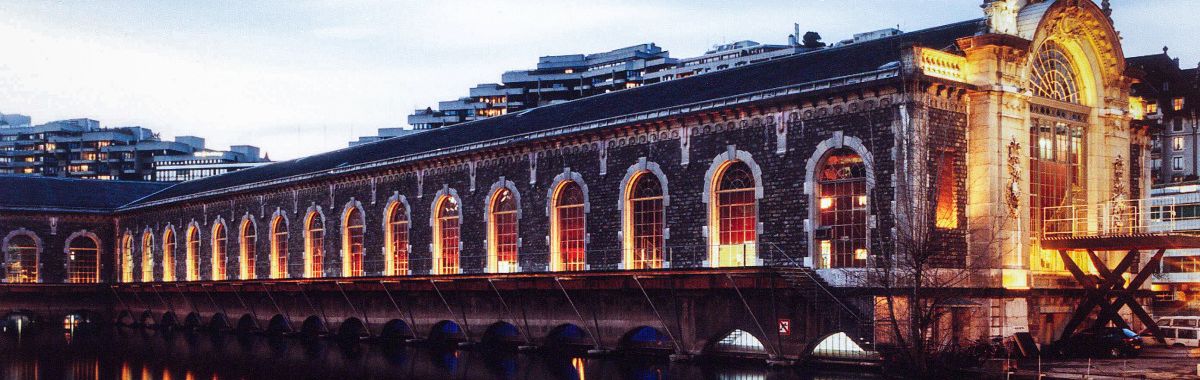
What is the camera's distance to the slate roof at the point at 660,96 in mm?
37219

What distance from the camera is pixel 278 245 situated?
61.0 meters

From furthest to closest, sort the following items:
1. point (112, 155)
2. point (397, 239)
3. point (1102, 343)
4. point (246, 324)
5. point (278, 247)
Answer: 1. point (112, 155)
2. point (278, 247)
3. point (246, 324)
4. point (397, 239)
5. point (1102, 343)

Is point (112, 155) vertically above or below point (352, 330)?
above

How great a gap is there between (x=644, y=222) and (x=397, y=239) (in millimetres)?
15274

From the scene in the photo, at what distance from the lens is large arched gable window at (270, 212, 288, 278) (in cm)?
6053

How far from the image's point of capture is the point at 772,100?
119ft

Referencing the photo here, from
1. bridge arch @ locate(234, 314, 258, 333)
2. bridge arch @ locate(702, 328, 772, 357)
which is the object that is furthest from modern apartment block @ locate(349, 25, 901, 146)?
bridge arch @ locate(702, 328, 772, 357)

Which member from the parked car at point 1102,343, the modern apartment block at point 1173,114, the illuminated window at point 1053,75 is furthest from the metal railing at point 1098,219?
the modern apartment block at point 1173,114

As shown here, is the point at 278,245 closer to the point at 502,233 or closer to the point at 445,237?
the point at 445,237

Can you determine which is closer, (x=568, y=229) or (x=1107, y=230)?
(x=1107, y=230)

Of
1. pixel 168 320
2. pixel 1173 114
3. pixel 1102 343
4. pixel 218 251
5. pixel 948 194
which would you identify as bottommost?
pixel 168 320

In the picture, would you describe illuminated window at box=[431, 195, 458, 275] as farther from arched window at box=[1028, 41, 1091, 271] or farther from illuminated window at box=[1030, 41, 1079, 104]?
illuminated window at box=[1030, 41, 1079, 104]

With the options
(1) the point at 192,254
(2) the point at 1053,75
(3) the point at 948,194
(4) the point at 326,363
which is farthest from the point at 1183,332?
(1) the point at 192,254

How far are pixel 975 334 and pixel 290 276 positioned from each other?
115ft
